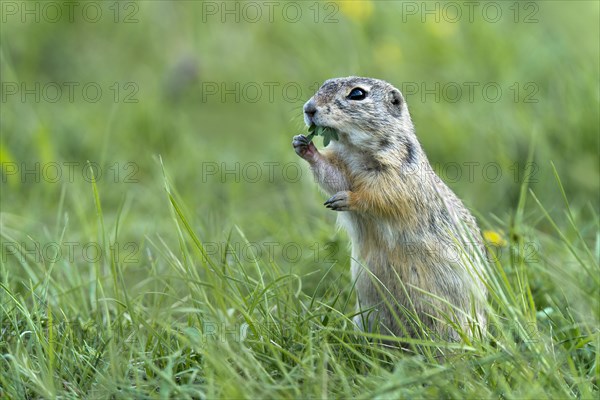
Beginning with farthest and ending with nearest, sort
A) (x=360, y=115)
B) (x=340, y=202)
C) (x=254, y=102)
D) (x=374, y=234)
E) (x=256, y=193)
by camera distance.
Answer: (x=254, y=102) → (x=256, y=193) → (x=360, y=115) → (x=374, y=234) → (x=340, y=202)

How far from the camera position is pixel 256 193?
6.65 meters

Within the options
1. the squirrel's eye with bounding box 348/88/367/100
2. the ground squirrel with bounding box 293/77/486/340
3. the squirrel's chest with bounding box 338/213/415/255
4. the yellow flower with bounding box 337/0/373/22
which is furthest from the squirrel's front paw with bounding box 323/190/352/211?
the yellow flower with bounding box 337/0/373/22

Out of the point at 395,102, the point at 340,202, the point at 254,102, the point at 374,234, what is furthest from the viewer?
the point at 254,102

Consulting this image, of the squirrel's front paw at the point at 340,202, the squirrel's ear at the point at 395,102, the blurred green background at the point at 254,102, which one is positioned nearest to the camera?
the squirrel's front paw at the point at 340,202

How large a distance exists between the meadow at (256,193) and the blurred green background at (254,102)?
22 millimetres

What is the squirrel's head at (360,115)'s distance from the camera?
4.04 metres

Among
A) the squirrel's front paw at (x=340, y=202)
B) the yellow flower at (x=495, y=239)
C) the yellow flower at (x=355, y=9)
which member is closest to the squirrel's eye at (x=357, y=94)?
the squirrel's front paw at (x=340, y=202)

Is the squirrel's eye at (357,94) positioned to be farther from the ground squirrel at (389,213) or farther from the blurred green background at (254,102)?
the blurred green background at (254,102)

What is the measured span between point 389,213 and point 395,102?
0.67m

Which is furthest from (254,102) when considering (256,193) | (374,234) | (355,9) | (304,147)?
(374,234)

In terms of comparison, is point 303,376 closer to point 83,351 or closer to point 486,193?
point 83,351

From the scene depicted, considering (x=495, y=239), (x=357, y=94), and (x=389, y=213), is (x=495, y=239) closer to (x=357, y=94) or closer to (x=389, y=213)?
(x=389, y=213)

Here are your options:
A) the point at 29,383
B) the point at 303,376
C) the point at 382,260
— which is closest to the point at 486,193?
the point at 382,260

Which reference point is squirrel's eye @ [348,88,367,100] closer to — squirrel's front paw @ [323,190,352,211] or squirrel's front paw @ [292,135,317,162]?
Result: squirrel's front paw @ [292,135,317,162]
